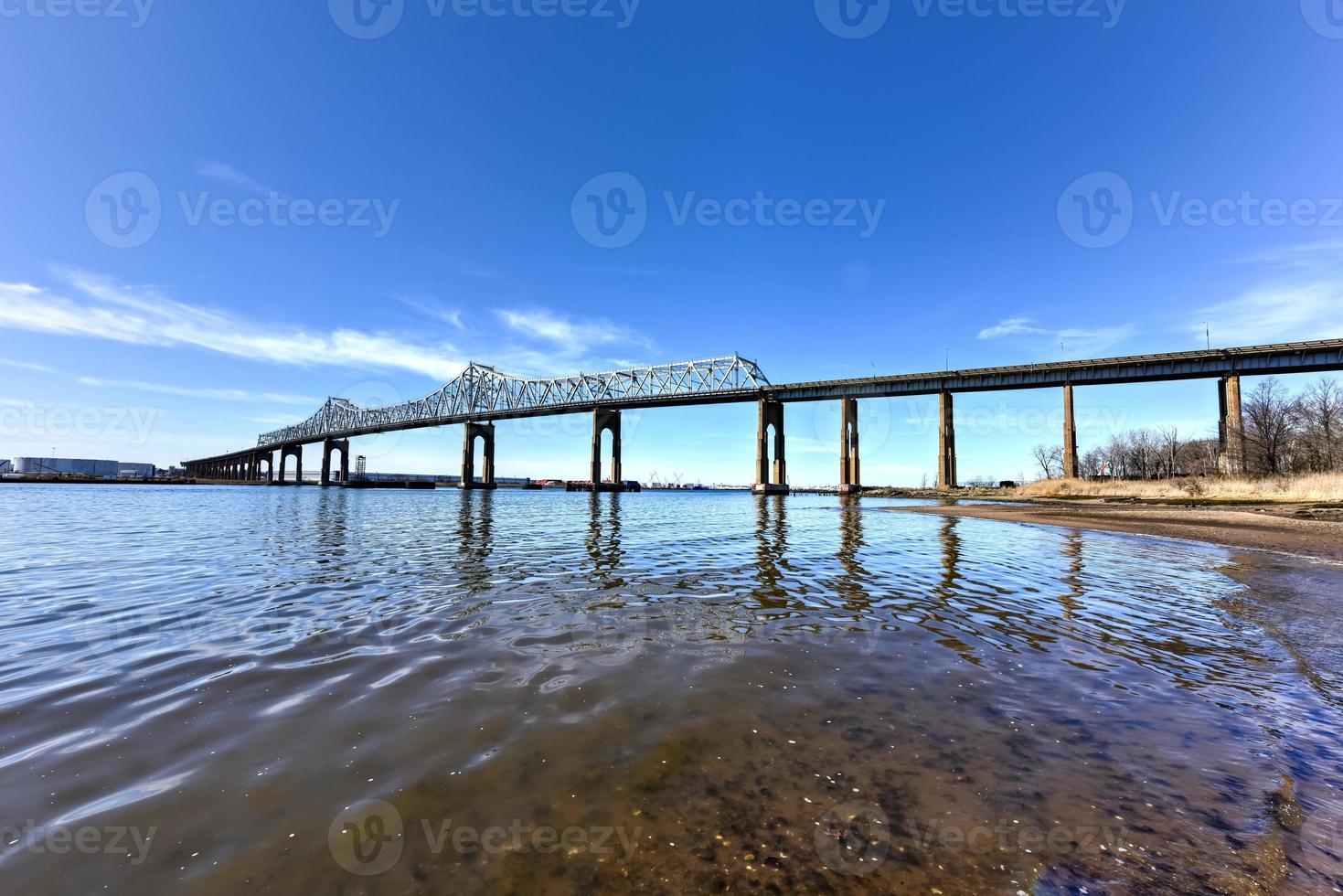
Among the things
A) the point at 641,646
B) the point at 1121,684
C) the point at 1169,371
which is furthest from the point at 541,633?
the point at 1169,371

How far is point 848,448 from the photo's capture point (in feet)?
309

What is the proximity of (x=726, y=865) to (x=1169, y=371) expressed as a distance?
301 ft

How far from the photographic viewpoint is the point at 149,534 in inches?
790

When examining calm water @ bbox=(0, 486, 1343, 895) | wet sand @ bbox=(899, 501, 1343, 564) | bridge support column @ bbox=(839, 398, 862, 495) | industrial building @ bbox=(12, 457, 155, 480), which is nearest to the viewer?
calm water @ bbox=(0, 486, 1343, 895)

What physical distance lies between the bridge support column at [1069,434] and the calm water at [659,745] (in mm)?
74763

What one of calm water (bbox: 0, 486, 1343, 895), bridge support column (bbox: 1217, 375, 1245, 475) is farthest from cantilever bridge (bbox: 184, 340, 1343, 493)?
calm water (bbox: 0, 486, 1343, 895)


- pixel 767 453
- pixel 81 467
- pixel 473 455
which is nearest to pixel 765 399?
pixel 767 453

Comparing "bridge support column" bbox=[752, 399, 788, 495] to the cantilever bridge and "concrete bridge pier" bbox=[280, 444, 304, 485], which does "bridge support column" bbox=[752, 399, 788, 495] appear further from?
"concrete bridge pier" bbox=[280, 444, 304, 485]

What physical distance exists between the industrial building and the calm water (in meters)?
239

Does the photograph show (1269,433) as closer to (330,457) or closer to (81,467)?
(330,457)

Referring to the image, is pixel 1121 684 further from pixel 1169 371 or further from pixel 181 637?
pixel 1169 371

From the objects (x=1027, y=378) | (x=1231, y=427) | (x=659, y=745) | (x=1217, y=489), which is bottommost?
(x=659, y=745)

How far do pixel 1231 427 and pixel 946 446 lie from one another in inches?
1226

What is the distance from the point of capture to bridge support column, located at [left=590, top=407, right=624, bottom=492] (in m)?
116
